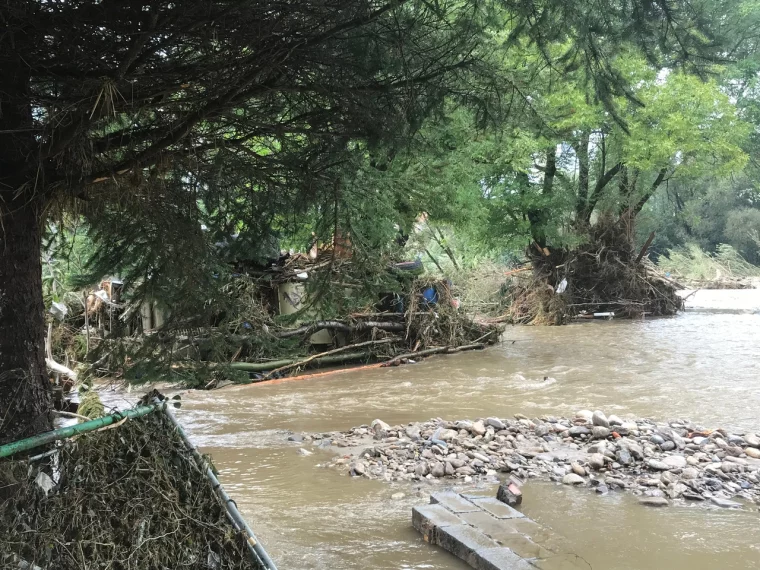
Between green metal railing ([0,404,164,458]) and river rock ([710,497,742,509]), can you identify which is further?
river rock ([710,497,742,509])

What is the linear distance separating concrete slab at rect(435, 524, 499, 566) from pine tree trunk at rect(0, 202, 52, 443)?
2.97m

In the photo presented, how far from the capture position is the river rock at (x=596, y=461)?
6.77m

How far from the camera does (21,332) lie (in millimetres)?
3348

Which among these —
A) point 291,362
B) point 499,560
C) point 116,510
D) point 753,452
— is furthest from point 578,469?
point 291,362

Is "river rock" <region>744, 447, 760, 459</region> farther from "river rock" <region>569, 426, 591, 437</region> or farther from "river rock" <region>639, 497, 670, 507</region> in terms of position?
"river rock" <region>639, 497, 670, 507</region>

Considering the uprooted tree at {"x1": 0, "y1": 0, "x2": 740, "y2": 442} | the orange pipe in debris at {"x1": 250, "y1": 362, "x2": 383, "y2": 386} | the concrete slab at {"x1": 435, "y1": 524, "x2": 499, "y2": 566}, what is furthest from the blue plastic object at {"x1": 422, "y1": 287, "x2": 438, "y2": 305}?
the uprooted tree at {"x1": 0, "y1": 0, "x2": 740, "y2": 442}

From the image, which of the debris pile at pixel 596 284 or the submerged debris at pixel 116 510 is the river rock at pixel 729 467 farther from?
the debris pile at pixel 596 284

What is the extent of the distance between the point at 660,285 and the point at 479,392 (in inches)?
590

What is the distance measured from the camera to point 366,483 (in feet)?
22.1

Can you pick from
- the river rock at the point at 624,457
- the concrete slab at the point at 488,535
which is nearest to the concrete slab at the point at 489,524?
the concrete slab at the point at 488,535

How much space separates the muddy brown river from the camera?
16.6ft

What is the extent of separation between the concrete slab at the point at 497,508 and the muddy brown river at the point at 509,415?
39cm

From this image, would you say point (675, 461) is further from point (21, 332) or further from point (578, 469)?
point (21, 332)

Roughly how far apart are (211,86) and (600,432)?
6416 millimetres
